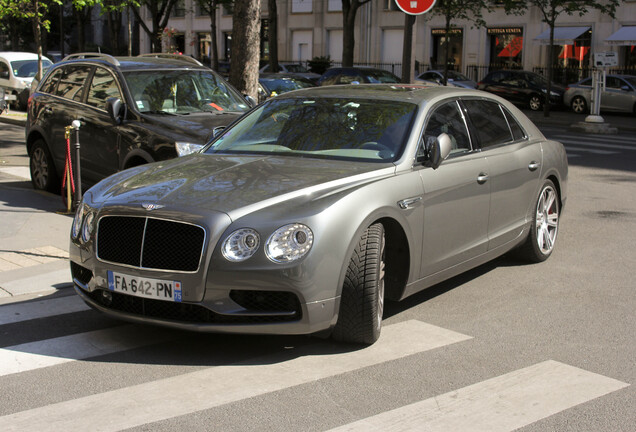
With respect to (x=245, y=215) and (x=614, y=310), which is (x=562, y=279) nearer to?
(x=614, y=310)

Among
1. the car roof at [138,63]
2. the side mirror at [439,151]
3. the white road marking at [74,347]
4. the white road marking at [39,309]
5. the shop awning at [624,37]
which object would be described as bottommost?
the white road marking at [39,309]

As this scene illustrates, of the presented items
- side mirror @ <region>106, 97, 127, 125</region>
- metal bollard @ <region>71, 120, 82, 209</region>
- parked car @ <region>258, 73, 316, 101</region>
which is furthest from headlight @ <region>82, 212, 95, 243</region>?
parked car @ <region>258, 73, 316, 101</region>

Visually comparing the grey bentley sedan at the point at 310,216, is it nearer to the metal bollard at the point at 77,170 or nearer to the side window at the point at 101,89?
the metal bollard at the point at 77,170

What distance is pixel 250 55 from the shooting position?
1288 cm

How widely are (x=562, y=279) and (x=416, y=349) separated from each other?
2386mm

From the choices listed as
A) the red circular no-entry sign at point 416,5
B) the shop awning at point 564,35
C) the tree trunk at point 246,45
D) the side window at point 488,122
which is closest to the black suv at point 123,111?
the tree trunk at point 246,45

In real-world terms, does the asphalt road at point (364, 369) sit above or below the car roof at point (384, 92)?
below

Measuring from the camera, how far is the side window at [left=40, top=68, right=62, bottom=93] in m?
11.3

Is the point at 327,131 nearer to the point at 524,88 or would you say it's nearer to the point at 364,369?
the point at 364,369

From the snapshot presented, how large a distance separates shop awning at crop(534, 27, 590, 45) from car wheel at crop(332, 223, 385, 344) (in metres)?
36.1

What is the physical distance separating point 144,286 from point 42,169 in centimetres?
698

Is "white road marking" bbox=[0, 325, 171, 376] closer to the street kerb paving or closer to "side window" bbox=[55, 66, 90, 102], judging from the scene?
the street kerb paving

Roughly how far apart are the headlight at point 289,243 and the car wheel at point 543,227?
10.8ft

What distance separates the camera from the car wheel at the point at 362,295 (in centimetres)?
494
